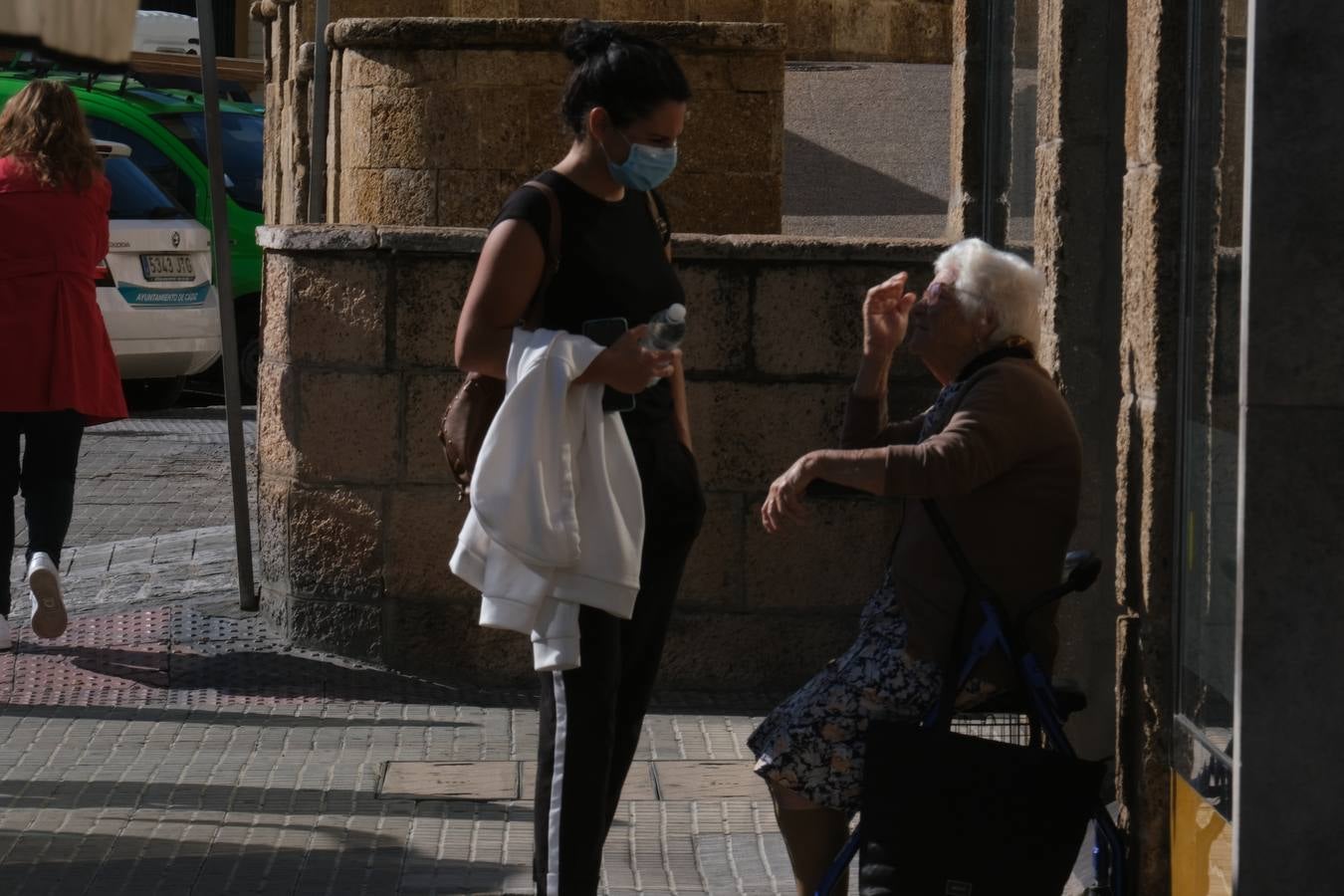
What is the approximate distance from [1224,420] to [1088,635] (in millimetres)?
1571

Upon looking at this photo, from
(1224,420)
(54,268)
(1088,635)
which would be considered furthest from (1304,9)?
(54,268)

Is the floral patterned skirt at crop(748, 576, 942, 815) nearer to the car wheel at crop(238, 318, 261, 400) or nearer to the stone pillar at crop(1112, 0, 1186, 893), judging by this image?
the stone pillar at crop(1112, 0, 1186, 893)

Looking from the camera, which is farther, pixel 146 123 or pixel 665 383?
pixel 146 123

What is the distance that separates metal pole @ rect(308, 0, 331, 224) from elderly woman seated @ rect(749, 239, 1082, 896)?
5119mm

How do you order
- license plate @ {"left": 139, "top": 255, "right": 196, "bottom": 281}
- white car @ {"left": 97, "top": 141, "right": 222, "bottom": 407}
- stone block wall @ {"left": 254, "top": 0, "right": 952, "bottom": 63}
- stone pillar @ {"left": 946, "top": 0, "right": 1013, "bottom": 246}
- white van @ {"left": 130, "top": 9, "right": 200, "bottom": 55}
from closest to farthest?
1. stone pillar @ {"left": 946, "top": 0, "right": 1013, "bottom": 246}
2. stone block wall @ {"left": 254, "top": 0, "right": 952, "bottom": 63}
3. white car @ {"left": 97, "top": 141, "right": 222, "bottom": 407}
4. license plate @ {"left": 139, "top": 255, "right": 196, "bottom": 281}
5. white van @ {"left": 130, "top": 9, "right": 200, "bottom": 55}

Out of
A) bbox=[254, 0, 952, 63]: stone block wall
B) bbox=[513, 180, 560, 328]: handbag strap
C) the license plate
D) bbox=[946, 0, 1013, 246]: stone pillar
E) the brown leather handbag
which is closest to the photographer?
bbox=[513, 180, 560, 328]: handbag strap

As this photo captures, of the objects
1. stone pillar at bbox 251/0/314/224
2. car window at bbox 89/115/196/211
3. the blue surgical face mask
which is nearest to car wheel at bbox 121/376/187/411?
car window at bbox 89/115/196/211

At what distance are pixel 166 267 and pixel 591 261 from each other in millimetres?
10701

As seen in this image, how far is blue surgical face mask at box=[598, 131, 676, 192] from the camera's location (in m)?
4.18

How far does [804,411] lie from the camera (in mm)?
6957

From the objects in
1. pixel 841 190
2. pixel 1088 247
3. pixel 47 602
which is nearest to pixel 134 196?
pixel 841 190

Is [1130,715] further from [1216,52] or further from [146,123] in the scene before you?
[146,123]

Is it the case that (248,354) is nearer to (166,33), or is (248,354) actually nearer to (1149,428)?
(166,33)

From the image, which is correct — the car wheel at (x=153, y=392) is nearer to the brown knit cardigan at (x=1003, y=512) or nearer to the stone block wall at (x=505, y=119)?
the stone block wall at (x=505, y=119)
